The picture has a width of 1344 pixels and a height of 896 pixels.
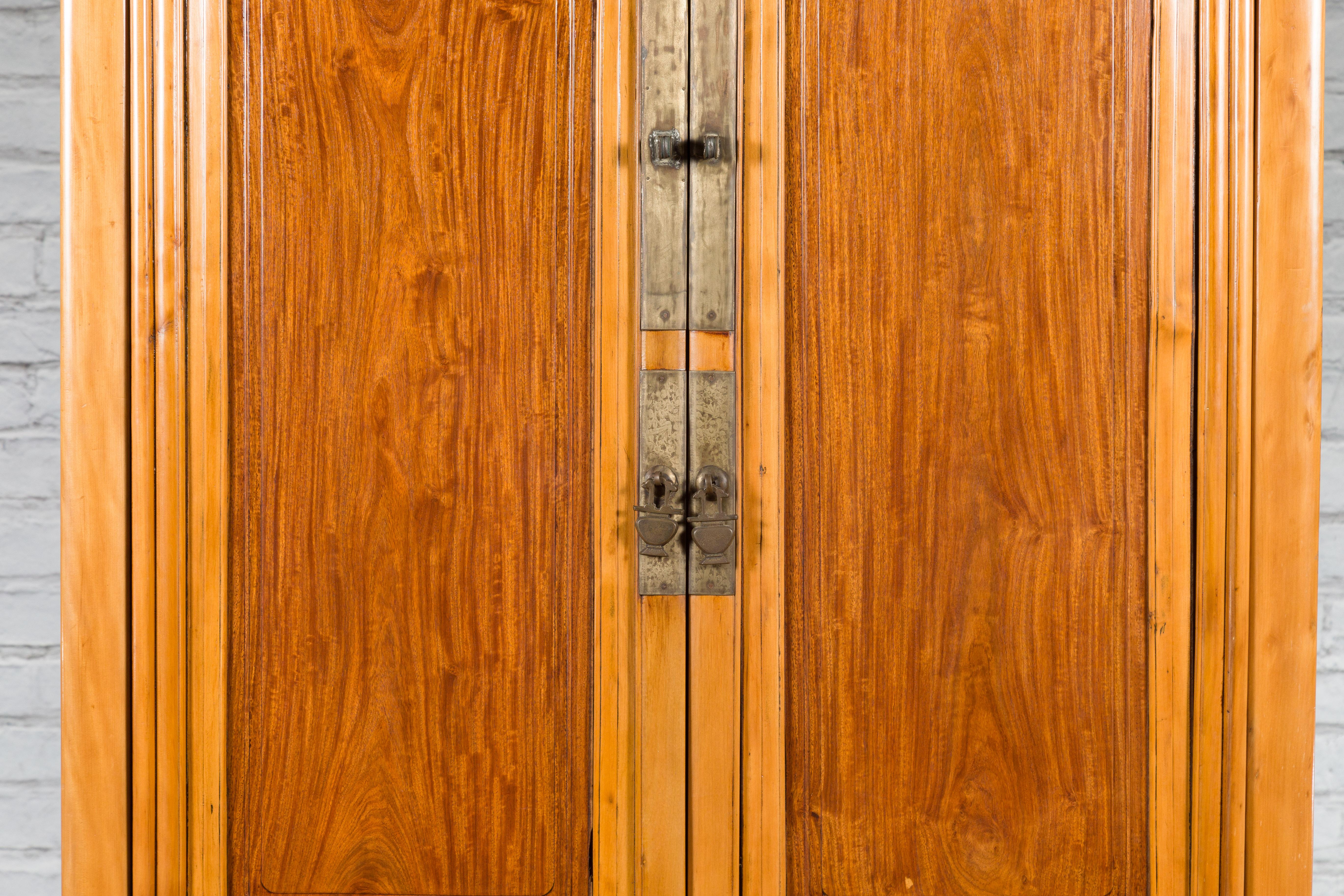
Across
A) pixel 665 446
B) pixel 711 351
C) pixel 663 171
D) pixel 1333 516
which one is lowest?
pixel 1333 516

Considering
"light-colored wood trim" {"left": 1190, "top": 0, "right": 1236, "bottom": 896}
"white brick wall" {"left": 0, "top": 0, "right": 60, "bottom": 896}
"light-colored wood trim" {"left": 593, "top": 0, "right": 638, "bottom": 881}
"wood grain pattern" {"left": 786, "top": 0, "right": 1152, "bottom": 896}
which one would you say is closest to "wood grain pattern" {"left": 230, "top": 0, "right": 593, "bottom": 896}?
"light-colored wood trim" {"left": 593, "top": 0, "right": 638, "bottom": 881}

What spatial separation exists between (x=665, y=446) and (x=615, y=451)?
0.05 metres

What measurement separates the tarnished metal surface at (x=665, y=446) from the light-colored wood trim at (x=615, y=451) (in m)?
0.01

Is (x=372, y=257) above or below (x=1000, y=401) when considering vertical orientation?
above

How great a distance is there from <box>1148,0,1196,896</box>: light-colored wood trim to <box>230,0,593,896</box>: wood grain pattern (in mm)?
600

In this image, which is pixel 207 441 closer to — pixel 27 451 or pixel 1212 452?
pixel 27 451

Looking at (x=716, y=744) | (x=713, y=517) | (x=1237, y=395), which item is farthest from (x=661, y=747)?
(x=1237, y=395)

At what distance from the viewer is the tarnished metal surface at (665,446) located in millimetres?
956

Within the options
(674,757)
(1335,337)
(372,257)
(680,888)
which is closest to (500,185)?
(372,257)

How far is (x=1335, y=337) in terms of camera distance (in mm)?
1281

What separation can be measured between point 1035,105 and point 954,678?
2.02 feet

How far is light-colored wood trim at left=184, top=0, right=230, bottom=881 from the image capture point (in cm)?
95

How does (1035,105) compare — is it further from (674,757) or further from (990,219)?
(674,757)

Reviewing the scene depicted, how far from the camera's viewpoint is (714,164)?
950 mm
